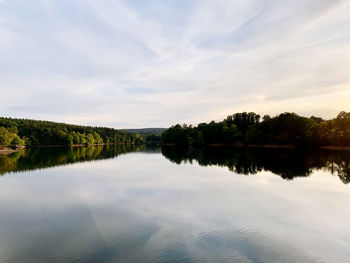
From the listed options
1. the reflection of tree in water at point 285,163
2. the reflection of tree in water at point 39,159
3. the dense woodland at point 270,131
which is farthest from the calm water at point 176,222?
the dense woodland at point 270,131

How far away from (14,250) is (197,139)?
438 feet

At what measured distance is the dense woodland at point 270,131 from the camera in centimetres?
8661

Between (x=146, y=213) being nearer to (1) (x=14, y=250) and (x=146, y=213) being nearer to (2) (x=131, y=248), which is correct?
(2) (x=131, y=248)

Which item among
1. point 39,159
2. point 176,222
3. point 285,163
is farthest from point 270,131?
point 176,222

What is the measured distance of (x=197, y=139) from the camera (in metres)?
143

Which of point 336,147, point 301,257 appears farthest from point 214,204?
point 336,147

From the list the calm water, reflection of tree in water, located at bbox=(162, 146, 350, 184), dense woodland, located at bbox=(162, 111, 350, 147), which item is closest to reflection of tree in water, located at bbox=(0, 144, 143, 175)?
the calm water

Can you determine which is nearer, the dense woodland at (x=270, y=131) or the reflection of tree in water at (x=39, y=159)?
the reflection of tree in water at (x=39, y=159)

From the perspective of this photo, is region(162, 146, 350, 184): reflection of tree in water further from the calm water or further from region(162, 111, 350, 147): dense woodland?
region(162, 111, 350, 147): dense woodland

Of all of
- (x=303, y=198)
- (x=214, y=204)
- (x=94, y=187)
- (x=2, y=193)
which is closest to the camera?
(x=214, y=204)

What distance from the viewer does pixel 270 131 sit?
11006 cm

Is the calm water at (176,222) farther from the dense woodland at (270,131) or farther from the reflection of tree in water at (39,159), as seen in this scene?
the dense woodland at (270,131)

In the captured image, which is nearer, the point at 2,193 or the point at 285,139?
the point at 2,193

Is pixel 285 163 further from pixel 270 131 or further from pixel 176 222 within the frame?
pixel 270 131
